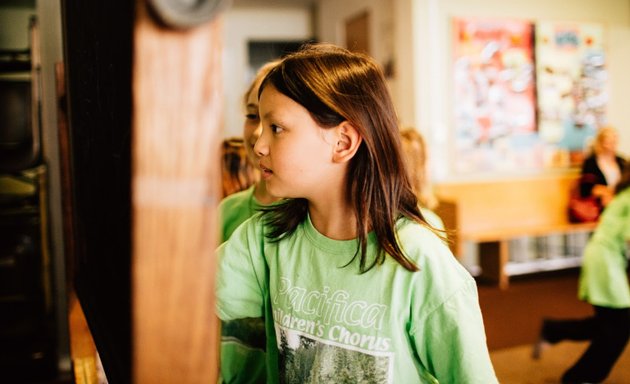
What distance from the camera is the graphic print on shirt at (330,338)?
879 mm

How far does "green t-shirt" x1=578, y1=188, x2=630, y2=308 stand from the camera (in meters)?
2.82

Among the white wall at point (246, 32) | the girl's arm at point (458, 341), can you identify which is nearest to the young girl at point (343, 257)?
the girl's arm at point (458, 341)

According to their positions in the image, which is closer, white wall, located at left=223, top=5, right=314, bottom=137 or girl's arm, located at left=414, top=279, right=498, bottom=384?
girl's arm, located at left=414, top=279, right=498, bottom=384

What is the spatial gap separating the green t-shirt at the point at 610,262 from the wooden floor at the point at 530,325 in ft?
2.05

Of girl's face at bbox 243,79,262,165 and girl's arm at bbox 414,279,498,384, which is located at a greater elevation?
girl's face at bbox 243,79,262,165

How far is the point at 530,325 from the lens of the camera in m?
4.16

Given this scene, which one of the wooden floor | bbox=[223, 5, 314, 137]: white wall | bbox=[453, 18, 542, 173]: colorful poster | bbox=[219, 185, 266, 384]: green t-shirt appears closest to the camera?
bbox=[219, 185, 266, 384]: green t-shirt

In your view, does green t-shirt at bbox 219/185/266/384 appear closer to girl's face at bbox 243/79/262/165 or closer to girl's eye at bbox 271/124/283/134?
girl's eye at bbox 271/124/283/134

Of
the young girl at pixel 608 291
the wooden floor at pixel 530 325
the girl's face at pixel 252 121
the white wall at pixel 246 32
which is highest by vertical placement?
the white wall at pixel 246 32

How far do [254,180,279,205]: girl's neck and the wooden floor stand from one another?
2297 mm

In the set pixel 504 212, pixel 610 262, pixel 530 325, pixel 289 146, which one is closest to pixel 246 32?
pixel 504 212

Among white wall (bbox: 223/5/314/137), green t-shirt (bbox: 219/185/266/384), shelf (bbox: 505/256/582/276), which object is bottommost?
shelf (bbox: 505/256/582/276)

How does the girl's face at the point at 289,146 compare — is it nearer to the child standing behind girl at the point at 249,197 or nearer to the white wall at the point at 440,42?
the child standing behind girl at the point at 249,197

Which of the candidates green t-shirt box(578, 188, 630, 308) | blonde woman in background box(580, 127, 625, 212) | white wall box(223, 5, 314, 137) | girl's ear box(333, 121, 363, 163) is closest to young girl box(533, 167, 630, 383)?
green t-shirt box(578, 188, 630, 308)
